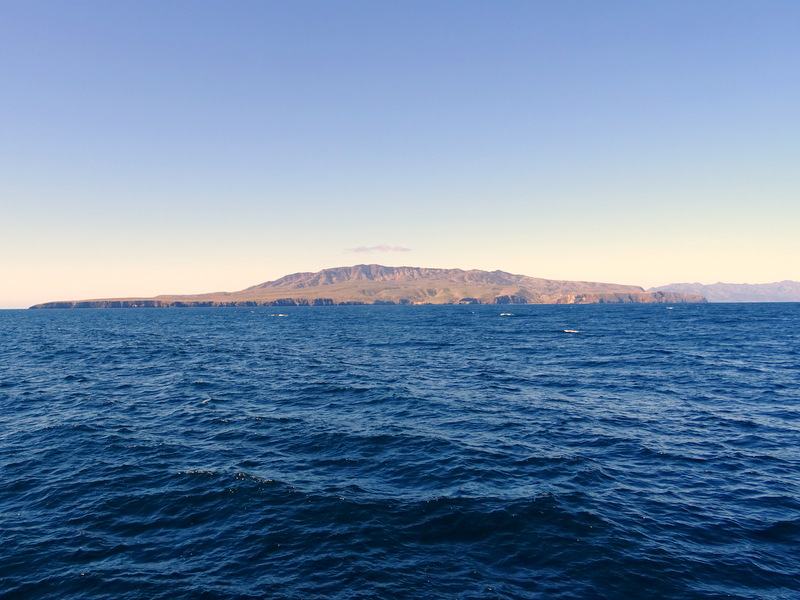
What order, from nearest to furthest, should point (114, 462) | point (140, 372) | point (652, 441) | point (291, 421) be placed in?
point (114, 462), point (652, 441), point (291, 421), point (140, 372)

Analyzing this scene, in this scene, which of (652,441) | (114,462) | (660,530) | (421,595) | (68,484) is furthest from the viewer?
(652,441)

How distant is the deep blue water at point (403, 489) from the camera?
17.5 metres

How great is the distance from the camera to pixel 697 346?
292 ft

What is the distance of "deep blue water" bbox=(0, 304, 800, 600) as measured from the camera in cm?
1753

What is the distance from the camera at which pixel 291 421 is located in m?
38.8

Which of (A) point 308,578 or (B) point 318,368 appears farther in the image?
(B) point 318,368

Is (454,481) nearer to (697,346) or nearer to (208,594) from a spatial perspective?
(208,594)

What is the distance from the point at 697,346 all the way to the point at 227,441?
94938 mm

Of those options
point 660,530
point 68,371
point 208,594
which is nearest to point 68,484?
point 208,594

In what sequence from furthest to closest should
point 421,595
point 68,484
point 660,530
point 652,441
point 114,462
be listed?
point 652,441, point 114,462, point 68,484, point 660,530, point 421,595

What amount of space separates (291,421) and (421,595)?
25.0m

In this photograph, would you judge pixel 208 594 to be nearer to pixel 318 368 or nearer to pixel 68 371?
pixel 318 368

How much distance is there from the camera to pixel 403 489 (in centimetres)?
2509

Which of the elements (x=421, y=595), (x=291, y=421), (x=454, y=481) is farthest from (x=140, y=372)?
(x=421, y=595)
